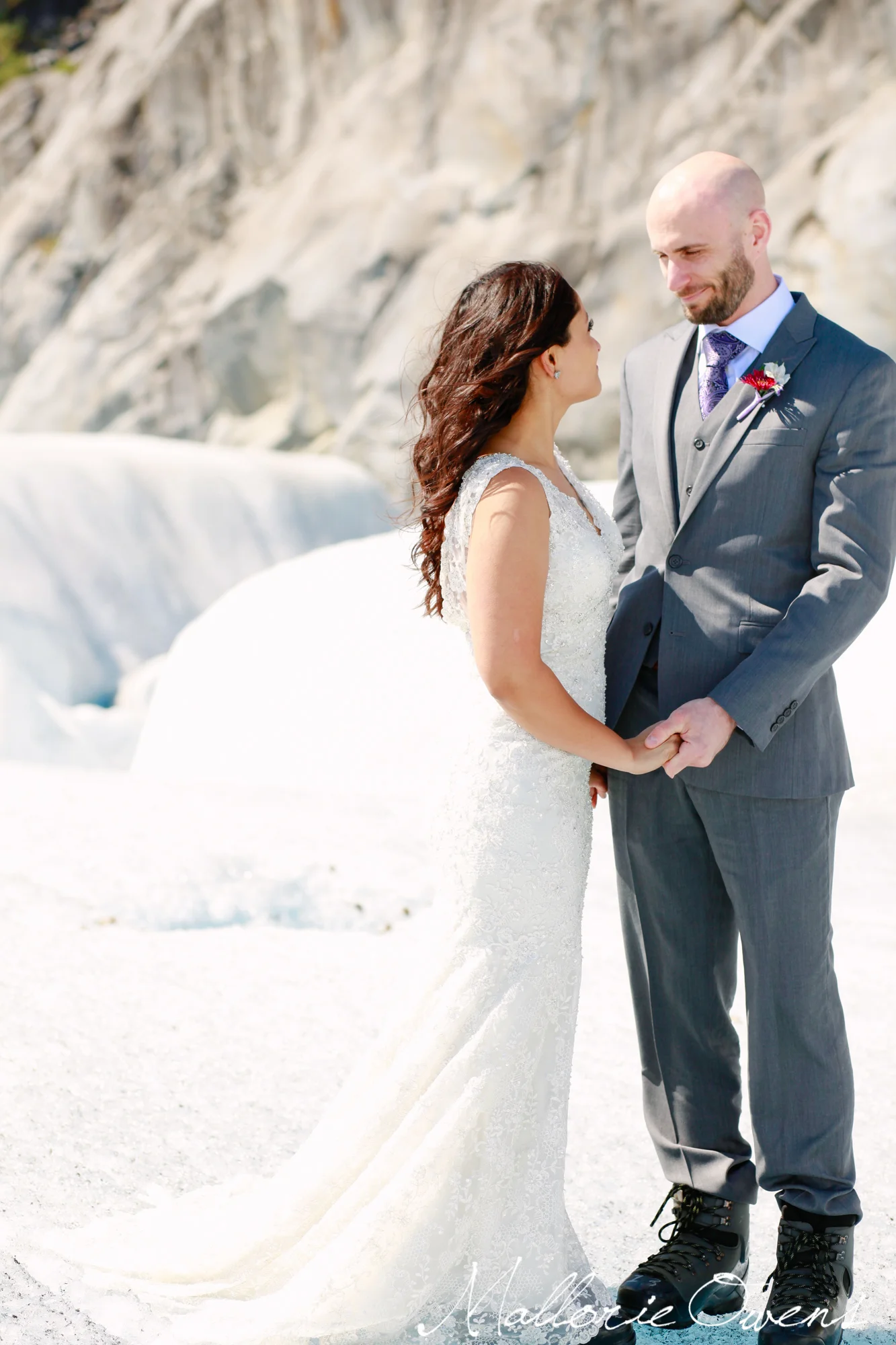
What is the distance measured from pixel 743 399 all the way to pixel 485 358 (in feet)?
1.26

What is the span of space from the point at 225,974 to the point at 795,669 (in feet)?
6.88

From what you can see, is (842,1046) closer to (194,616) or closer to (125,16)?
(194,616)

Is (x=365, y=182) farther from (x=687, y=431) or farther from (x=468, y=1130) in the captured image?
(x=468, y=1130)

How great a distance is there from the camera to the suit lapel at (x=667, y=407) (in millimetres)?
2062

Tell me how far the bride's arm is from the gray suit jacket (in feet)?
0.54

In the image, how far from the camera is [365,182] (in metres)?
19.9

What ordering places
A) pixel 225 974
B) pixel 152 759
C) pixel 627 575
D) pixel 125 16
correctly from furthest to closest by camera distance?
pixel 125 16 → pixel 152 759 → pixel 225 974 → pixel 627 575

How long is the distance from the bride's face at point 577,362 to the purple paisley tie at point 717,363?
0.17 m

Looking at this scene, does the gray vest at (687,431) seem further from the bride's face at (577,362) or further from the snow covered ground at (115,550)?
the snow covered ground at (115,550)

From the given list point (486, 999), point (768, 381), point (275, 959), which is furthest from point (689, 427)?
point (275, 959)

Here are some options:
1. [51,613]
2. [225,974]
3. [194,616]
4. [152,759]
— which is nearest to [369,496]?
[194,616]

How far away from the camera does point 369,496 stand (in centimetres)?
1753

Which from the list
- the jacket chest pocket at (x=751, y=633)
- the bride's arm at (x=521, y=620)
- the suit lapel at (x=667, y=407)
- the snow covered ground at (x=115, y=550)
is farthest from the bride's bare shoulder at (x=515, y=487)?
the snow covered ground at (x=115, y=550)

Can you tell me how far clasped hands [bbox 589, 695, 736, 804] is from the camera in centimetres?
189
